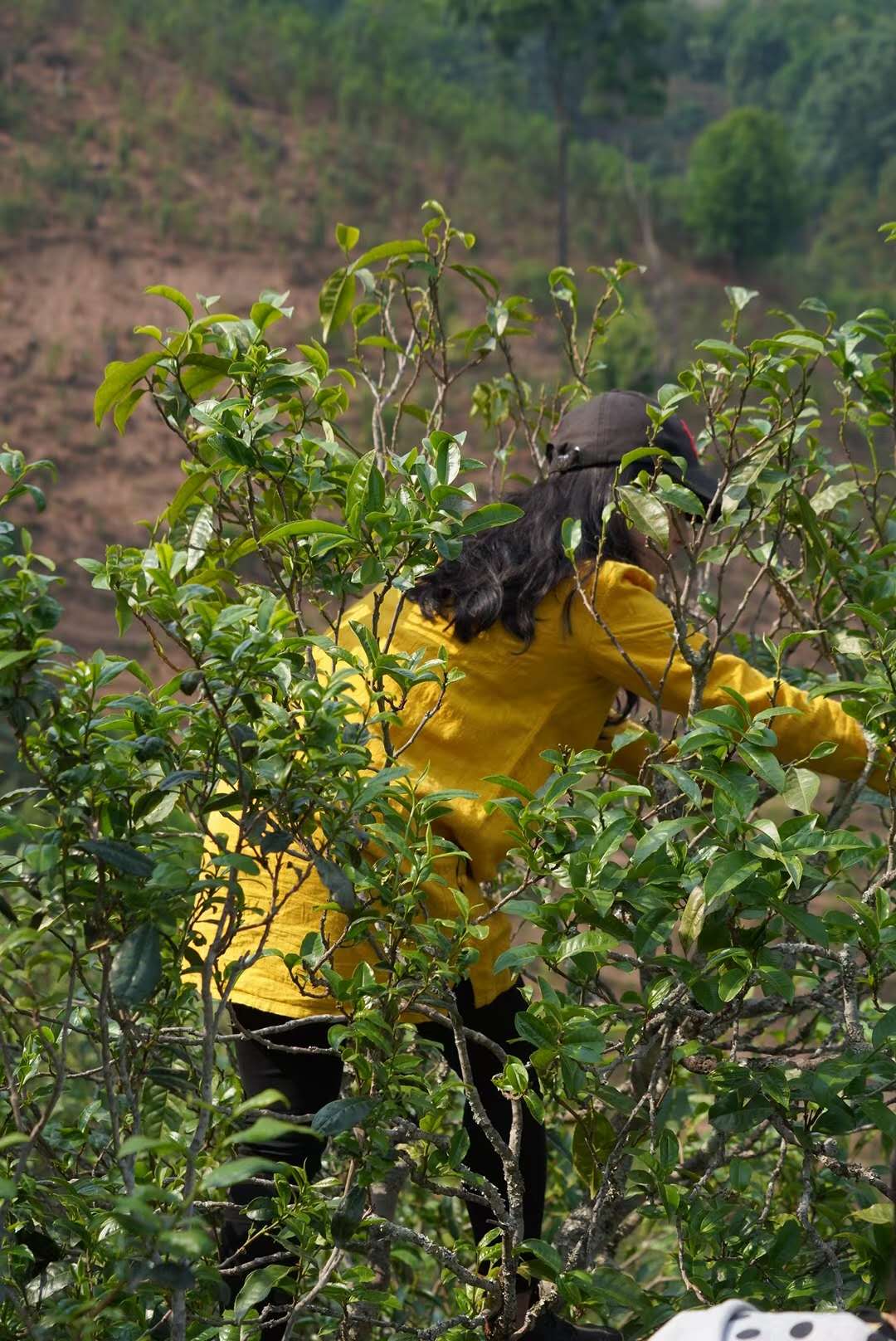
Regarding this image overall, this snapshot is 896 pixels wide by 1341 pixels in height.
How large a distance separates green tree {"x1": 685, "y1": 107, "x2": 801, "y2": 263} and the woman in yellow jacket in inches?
812

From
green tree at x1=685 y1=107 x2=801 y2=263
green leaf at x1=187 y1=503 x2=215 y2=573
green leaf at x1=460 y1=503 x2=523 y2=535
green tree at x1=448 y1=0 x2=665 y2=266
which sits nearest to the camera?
green leaf at x1=460 y1=503 x2=523 y2=535

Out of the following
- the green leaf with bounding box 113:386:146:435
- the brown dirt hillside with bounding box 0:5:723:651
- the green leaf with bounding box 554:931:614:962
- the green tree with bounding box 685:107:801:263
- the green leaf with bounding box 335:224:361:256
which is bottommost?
the green leaf with bounding box 554:931:614:962

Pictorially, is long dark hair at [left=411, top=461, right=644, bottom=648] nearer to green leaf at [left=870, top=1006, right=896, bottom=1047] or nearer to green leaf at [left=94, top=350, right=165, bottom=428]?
green leaf at [left=94, top=350, right=165, bottom=428]

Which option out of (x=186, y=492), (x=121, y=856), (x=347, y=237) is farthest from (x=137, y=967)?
(x=347, y=237)

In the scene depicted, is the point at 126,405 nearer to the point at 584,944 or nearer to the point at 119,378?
the point at 119,378

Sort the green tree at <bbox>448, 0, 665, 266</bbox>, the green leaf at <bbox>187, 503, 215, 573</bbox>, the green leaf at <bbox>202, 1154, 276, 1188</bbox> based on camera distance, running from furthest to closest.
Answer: the green tree at <bbox>448, 0, 665, 266</bbox>, the green leaf at <bbox>187, 503, 215, 573</bbox>, the green leaf at <bbox>202, 1154, 276, 1188</bbox>

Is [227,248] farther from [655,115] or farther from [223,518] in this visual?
[223,518]

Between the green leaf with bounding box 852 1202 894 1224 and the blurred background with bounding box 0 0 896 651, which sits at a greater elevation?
the blurred background with bounding box 0 0 896 651

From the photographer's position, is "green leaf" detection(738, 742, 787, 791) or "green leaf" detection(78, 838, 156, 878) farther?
"green leaf" detection(738, 742, 787, 791)

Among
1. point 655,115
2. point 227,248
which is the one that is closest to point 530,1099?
point 227,248

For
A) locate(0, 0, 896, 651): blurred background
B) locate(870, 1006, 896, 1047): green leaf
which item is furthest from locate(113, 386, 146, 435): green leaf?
locate(0, 0, 896, 651): blurred background

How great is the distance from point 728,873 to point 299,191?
1808 centimetres

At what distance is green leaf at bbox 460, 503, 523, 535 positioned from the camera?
1377 mm

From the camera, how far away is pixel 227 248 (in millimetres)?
16578
